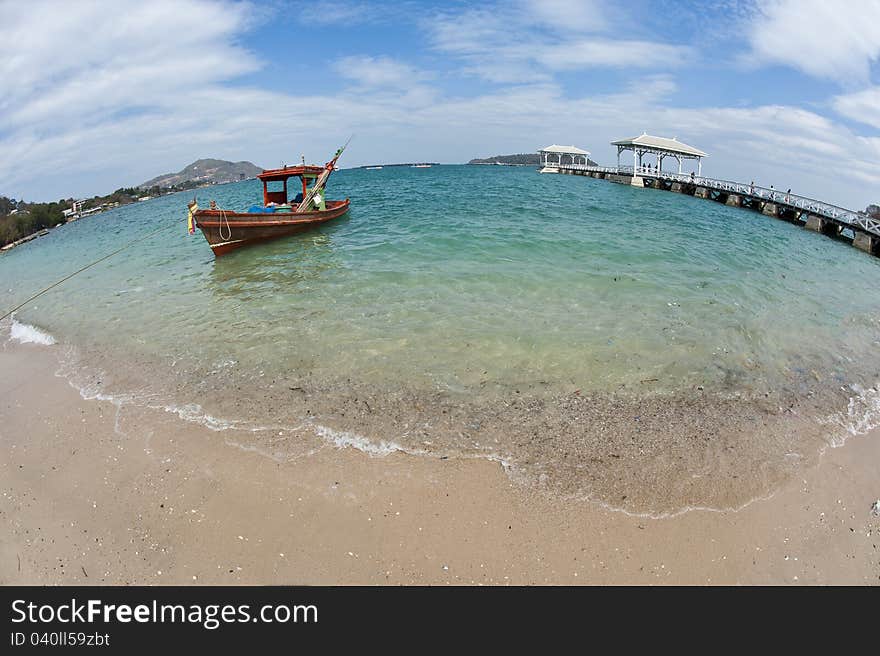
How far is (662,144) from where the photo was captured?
52.2 meters

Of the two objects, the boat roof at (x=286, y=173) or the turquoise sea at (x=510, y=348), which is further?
the boat roof at (x=286, y=173)

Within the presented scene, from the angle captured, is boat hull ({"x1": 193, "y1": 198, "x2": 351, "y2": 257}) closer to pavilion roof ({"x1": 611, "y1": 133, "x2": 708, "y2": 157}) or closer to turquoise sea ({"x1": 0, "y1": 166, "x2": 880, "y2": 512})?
turquoise sea ({"x1": 0, "y1": 166, "x2": 880, "y2": 512})

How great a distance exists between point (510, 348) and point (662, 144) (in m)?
55.9

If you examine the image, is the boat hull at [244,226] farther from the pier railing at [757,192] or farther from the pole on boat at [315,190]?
the pier railing at [757,192]

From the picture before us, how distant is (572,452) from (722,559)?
188cm

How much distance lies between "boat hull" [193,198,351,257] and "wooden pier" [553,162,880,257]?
3070cm

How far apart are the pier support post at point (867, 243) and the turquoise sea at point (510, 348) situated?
8.31 metres

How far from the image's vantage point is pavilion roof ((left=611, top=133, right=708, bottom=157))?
5075cm

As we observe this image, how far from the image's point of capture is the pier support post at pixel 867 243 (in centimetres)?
2281

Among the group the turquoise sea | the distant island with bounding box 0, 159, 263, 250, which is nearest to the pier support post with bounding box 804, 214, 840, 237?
the turquoise sea

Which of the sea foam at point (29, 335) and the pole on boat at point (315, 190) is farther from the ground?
the pole on boat at point (315, 190)

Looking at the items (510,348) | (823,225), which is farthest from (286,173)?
(823,225)

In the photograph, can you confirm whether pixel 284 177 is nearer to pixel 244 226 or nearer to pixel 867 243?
pixel 244 226

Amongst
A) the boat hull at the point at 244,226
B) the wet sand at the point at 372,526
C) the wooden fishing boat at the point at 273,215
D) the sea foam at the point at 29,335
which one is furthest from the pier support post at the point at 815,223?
the sea foam at the point at 29,335
